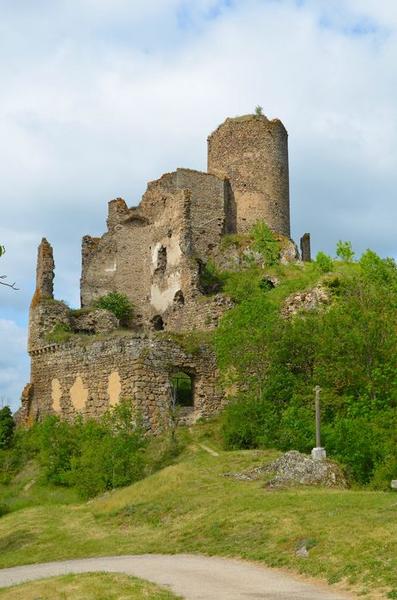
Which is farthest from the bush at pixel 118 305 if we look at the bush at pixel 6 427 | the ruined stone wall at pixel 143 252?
the bush at pixel 6 427

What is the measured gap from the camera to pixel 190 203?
47125mm

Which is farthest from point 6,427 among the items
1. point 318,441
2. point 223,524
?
point 223,524

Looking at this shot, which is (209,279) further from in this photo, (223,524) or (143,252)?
(223,524)

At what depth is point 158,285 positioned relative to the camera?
4706 centimetres

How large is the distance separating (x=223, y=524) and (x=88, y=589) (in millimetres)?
6138

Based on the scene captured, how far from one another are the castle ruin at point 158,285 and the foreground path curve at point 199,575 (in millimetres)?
13272

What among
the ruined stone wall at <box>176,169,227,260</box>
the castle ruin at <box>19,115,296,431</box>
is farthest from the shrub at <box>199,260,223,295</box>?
the ruined stone wall at <box>176,169,227,260</box>

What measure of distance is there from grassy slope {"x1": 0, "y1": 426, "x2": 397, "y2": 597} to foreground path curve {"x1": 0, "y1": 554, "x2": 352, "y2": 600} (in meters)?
0.54

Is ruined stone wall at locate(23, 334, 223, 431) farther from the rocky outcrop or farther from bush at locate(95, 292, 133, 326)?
bush at locate(95, 292, 133, 326)

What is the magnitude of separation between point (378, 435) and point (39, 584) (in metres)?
13.5

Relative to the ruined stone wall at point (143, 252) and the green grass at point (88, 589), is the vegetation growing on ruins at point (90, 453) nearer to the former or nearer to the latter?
the green grass at point (88, 589)

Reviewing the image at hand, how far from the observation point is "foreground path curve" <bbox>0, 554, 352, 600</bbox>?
12656 millimetres

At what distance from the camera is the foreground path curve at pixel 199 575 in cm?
1266

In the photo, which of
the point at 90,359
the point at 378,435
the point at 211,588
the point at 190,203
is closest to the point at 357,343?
the point at 378,435
